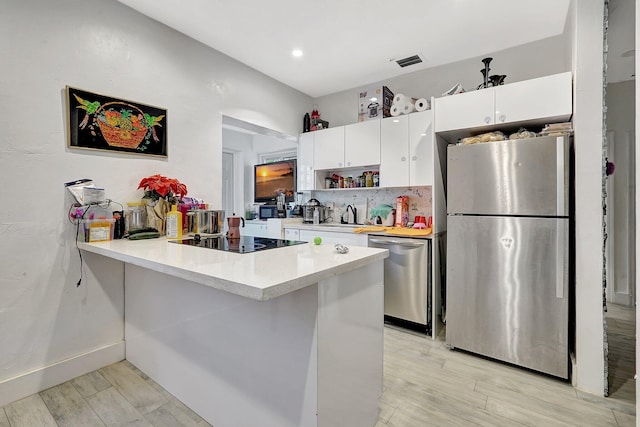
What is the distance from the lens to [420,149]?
292cm

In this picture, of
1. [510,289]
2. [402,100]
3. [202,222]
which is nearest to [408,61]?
[402,100]

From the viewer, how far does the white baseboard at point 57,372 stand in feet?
5.57

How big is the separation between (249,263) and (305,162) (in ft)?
9.01

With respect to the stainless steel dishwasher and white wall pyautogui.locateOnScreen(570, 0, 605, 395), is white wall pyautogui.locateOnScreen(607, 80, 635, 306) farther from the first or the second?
the stainless steel dishwasher

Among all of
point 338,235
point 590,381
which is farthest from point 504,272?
point 338,235

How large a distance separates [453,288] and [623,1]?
220cm

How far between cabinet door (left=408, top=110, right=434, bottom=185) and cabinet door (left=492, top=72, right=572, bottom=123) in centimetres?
67

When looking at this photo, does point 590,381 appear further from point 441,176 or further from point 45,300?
point 45,300

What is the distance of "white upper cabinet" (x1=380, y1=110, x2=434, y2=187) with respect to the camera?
2.87 meters

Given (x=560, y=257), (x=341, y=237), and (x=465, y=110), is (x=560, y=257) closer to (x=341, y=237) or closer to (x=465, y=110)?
(x=465, y=110)

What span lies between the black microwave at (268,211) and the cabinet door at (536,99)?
3.28m

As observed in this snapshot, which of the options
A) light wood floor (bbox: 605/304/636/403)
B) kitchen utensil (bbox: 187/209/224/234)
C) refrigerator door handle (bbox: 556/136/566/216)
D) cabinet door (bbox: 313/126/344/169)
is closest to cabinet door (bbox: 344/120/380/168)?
cabinet door (bbox: 313/126/344/169)

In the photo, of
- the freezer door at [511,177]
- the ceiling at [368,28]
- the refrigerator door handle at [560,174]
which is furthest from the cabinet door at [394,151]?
the refrigerator door handle at [560,174]

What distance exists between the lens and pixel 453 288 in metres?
2.31
